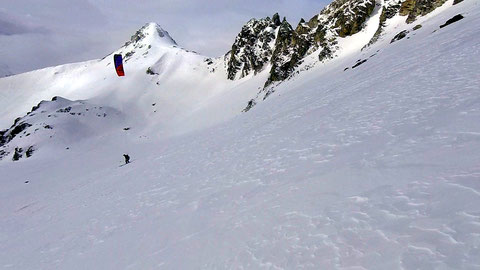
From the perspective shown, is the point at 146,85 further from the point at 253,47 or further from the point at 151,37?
the point at 151,37

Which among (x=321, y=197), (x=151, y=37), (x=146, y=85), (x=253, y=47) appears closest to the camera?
(x=321, y=197)

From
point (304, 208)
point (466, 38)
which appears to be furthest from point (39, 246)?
point (466, 38)

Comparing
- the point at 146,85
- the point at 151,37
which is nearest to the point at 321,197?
the point at 146,85

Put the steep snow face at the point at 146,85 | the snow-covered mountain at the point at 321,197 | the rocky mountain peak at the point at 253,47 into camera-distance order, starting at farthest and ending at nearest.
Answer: the steep snow face at the point at 146,85 → the rocky mountain peak at the point at 253,47 → the snow-covered mountain at the point at 321,197

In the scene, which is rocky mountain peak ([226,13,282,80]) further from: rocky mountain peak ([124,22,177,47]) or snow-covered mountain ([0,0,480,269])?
rocky mountain peak ([124,22,177,47])

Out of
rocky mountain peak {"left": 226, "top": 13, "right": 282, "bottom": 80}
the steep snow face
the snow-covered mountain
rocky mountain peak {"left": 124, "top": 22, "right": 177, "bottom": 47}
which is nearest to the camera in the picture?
the snow-covered mountain

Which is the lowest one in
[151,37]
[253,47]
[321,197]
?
[321,197]

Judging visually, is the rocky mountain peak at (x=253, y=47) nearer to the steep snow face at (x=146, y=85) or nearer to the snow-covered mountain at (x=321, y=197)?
the steep snow face at (x=146, y=85)

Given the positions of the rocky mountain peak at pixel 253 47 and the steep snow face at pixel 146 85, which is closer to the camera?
the rocky mountain peak at pixel 253 47

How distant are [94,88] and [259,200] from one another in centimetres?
10056

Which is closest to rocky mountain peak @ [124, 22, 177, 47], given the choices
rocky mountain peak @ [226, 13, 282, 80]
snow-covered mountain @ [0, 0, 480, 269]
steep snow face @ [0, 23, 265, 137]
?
steep snow face @ [0, 23, 265, 137]

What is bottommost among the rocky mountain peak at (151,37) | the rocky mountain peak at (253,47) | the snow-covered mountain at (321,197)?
the snow-covered mountain at (321,197)

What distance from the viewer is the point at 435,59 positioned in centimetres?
1391

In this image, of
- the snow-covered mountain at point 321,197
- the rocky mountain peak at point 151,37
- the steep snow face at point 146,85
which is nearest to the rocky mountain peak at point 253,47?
the steep snow face at point 146,85
